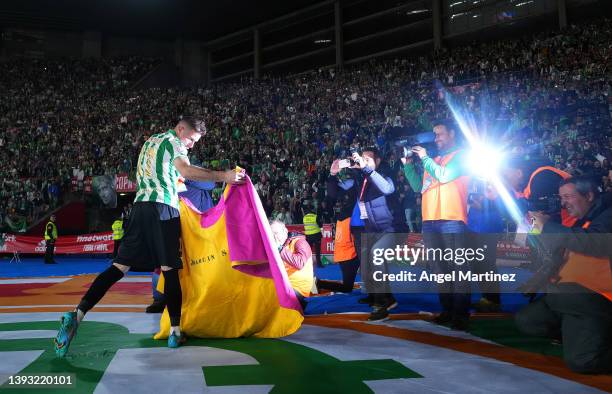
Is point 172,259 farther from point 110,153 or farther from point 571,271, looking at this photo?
point 110,153

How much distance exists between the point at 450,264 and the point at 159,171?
2.75m

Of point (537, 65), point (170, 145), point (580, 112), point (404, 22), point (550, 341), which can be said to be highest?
point (404, 22)

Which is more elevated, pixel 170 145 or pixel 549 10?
pixel 549 10

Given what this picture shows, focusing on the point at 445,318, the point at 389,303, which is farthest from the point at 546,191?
the point at 389,303

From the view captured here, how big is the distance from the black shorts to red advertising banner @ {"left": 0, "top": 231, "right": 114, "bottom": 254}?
13.5m

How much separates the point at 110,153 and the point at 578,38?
21.6 m

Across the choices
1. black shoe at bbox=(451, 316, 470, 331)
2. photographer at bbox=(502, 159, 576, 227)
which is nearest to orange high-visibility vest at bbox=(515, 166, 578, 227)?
photographer at bbox=(502, 159, 576, 227)

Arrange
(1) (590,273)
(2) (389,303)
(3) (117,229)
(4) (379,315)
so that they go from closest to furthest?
(1) (590,273)
(4) (379,315)
(2) (389,303)
(3) (117,229)

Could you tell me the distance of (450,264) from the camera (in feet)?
14.7

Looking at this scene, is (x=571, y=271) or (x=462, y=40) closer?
(x=571, y=271)

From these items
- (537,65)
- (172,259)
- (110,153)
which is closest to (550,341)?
(172,259)

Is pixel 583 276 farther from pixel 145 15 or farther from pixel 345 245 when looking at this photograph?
pixel 145 15

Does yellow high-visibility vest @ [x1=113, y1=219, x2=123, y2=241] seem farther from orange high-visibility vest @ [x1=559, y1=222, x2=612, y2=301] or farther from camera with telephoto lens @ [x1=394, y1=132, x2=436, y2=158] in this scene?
orange high-visibility vest @ [x1=559, y1=222, x2=612, y2=301]

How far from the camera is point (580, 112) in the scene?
46.9ft
